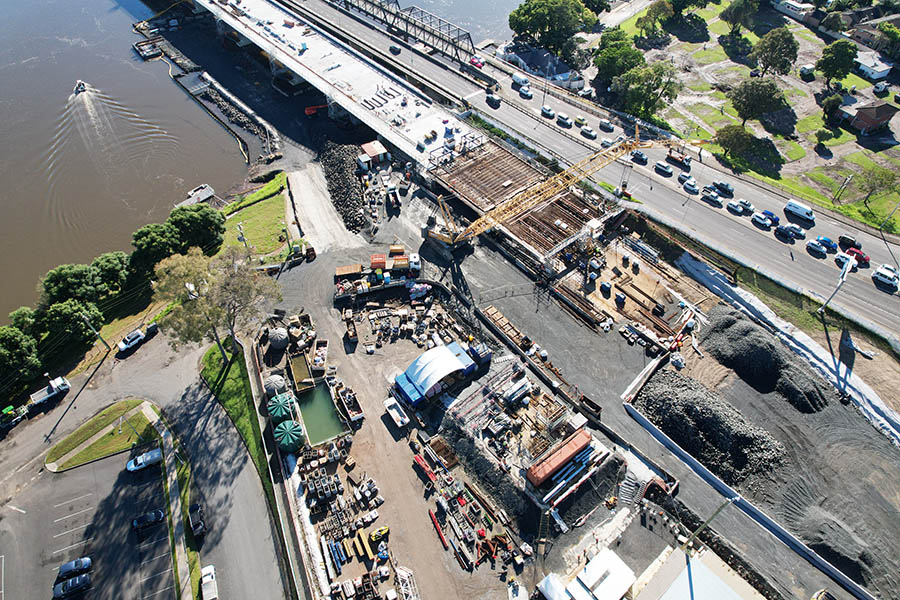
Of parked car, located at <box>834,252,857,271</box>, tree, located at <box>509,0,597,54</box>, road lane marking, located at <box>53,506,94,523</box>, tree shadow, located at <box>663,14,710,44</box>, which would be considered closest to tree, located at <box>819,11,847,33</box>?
tree shadow, located at <box>663,14,710,44</box>

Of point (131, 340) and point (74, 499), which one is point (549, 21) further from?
point (74, 499)

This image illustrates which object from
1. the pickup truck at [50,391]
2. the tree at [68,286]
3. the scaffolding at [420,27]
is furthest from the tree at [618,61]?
the pickup truck at [50,391]

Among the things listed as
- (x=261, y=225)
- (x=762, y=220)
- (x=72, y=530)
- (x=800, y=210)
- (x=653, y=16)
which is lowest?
(x=72, y=530)

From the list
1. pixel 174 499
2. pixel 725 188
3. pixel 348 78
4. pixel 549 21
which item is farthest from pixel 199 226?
pixel 549 21

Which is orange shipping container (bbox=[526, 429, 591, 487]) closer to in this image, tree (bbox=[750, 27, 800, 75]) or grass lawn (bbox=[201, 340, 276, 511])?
grass lawn (bbox=[201, 340, 276, 511])

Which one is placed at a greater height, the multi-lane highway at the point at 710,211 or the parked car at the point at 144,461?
the multi-lane highway at the point at 710,211

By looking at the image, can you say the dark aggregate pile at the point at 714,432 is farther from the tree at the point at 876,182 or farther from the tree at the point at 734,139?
the tree at the point at 876,182
